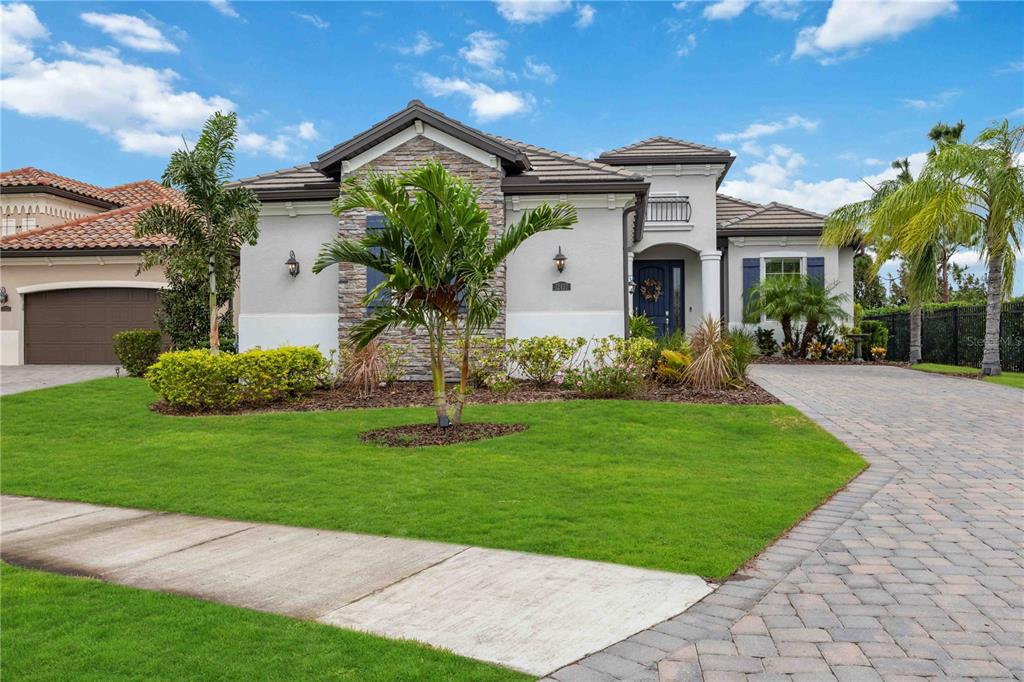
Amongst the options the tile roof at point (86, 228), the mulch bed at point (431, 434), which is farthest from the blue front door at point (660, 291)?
the mulch bed at point (431, 434)

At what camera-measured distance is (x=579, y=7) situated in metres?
15.8

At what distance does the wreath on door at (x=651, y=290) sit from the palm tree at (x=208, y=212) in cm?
1347

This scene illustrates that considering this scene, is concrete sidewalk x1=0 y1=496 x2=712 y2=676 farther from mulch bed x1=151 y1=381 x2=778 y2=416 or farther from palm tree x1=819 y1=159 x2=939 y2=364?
palm tree x1=819 y1=159 x2=939 y2=364

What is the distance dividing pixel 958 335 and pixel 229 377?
2042 cm

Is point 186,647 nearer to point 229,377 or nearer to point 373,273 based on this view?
point 229,377

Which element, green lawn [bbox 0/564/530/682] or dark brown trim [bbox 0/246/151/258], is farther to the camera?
dark brown trim [bbox 0/246/151/258]

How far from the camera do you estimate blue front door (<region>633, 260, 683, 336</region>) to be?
24.2 metres

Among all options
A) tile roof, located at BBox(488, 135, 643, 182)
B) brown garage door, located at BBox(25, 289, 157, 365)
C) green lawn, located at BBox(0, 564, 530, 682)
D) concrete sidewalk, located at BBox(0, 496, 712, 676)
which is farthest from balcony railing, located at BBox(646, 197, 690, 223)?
green lawn, located at BBox(0, 564, 530, 682)

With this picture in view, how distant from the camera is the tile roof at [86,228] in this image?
21.6 meters

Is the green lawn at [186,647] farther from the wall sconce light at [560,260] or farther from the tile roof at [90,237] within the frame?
the tile roof at [90,237]

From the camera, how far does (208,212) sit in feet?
47.3

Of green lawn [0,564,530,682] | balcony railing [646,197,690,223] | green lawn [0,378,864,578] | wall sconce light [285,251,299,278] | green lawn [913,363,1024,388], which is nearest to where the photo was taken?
green lawn [0,564,530,682]

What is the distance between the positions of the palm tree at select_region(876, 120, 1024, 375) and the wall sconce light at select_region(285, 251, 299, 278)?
1448cm

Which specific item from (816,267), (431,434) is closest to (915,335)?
(816,267)
